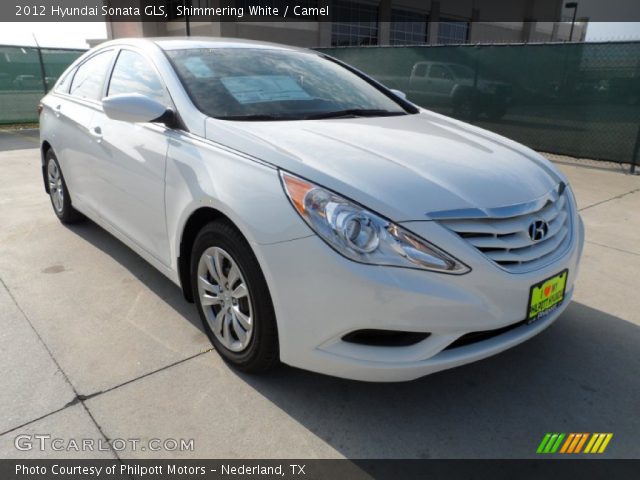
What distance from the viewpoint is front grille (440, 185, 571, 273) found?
1.89m

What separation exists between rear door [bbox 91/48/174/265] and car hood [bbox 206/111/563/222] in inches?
19.6

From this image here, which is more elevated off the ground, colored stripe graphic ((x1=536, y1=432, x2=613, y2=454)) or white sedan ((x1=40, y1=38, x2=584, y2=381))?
white sedan ((x1=40, y1=38, x2=584, y2=381))

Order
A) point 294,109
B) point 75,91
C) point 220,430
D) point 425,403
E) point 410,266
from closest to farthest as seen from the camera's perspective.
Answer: point 410,266
point 220,430
point 425,403
point 294,109
point 75,91

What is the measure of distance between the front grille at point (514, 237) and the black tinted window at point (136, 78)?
171cm

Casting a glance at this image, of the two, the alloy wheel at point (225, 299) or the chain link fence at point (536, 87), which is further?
the chain link fence at point (536, 87)

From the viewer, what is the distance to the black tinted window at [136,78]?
8.97 feet

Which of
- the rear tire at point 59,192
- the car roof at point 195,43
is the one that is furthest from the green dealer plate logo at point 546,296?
the rear tire at point 59,192

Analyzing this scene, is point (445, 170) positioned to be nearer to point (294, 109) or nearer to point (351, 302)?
point (351, 302)

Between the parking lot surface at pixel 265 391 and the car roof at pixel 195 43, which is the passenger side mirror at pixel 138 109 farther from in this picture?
the parking lot surface at pixel 265 391

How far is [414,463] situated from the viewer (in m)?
1.89

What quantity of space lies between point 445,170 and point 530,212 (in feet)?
1.30

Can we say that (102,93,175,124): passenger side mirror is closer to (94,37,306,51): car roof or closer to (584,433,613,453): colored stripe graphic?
(94,37,306,51): car roof

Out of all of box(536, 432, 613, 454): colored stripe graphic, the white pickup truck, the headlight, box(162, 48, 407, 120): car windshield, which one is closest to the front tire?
the headlight

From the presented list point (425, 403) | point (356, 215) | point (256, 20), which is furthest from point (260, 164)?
point (256, 20)
